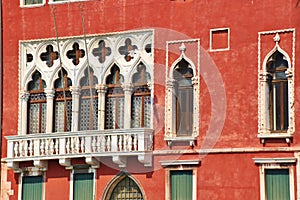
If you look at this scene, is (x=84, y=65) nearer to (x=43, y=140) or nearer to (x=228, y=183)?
(x=43, y=140)

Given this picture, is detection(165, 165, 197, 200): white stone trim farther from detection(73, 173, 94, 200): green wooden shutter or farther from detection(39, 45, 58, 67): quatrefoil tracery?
detection(39, 45, 58, 67): quatrefoil tracery

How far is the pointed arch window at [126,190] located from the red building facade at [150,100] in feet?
0.08

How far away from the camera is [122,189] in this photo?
22875 millimetres

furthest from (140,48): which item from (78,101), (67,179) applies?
(67,179)

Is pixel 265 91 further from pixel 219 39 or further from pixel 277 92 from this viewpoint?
pixel 219 39

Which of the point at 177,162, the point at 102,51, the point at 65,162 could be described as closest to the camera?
the point at 177,162

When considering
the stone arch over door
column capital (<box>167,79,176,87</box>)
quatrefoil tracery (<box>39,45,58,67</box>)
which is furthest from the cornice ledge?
quatrefoil tracery (<box>39,45,58,67</box>)

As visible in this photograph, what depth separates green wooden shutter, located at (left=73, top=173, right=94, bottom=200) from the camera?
23109mm

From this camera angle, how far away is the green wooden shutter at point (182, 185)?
860 inches

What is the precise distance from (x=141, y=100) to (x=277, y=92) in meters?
3.61

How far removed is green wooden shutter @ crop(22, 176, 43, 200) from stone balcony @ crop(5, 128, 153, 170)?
17.1 inches

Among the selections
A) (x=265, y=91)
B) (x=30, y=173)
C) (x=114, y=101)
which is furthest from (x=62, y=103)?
(x=265, y=91)

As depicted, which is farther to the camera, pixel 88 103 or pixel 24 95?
pixel 24 95

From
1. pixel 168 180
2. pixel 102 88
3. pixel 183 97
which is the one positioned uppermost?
pixel 102 88
